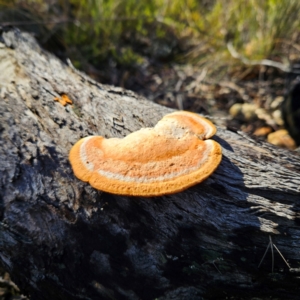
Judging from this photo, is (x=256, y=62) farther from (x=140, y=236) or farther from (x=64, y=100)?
(x=140, y=236)

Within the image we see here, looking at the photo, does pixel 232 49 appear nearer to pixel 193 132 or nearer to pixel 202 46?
pixel 202 46

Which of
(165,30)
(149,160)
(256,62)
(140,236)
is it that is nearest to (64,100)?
(149,160)

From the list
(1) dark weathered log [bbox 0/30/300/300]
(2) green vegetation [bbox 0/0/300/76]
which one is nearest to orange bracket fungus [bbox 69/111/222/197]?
(1) dark weathered log [bbox 0/30/300/300]

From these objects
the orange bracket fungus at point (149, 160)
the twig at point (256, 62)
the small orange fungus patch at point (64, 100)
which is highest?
the twig at point (256, 62)

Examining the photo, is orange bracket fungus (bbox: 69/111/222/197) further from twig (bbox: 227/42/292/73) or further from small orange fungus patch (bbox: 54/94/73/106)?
twig (bbox: 227/42/292/73)

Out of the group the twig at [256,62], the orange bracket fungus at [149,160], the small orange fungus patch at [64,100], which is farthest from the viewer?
the twig at [256,62]

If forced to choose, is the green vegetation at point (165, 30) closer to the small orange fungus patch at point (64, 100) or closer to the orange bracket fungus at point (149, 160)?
the small orange fungus patch at point (64, 100)

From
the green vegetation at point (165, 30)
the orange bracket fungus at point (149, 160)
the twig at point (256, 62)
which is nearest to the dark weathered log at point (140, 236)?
the orange bracket fungus at point (149, 160)
